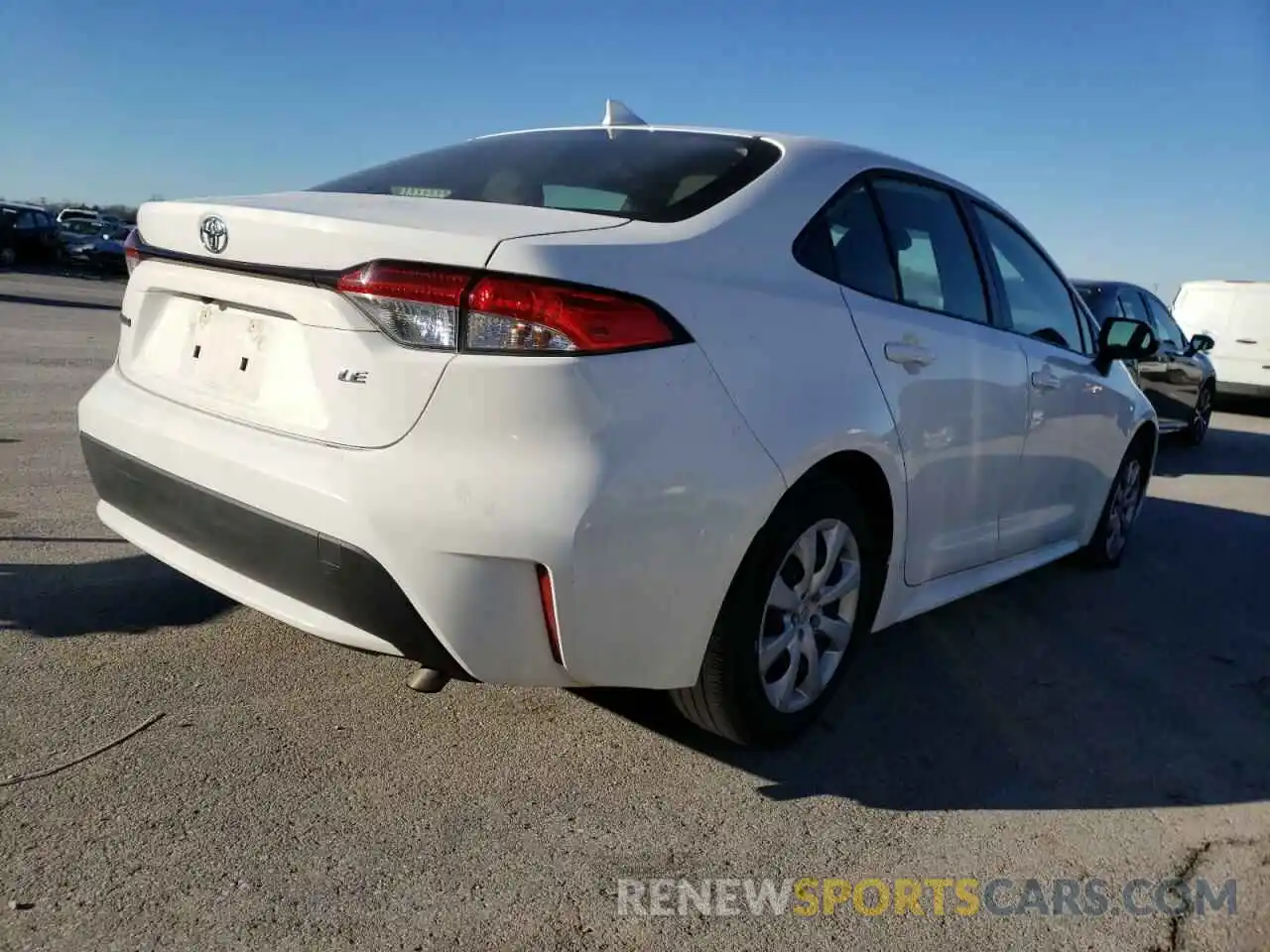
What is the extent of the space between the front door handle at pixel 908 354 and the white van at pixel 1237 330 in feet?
40.1

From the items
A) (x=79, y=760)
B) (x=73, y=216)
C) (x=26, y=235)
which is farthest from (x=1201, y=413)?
(x=73, y=216)

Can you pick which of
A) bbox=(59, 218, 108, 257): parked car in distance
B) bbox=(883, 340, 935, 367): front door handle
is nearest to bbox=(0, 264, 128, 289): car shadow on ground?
bbox=(59, 218, 108, 257): parked car in distance

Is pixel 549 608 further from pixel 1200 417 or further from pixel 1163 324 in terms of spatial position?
pixel 1200 417

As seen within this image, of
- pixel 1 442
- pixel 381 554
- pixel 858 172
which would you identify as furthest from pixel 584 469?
pixel 1 442

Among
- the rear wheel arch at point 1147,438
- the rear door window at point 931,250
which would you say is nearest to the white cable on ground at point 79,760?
the rear door window at point 931,250

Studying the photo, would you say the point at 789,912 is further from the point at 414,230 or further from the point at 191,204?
the point at 191,204

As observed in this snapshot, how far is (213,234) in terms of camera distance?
2611 millimetres

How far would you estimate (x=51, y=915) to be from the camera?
6.67 ft

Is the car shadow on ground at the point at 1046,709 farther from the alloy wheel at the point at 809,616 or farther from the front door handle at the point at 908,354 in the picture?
the front door handle at the point at 908,354

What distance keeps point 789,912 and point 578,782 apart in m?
0.65

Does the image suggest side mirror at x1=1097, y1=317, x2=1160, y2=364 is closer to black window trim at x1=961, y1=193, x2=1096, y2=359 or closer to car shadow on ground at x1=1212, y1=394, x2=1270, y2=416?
black window trim at x1=961, y1=193, x2=1096, y2=359

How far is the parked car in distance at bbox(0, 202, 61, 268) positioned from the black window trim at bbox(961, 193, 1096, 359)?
2905 centimetres

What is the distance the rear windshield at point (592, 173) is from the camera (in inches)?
108

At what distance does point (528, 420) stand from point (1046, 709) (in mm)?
2230
